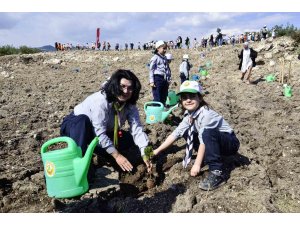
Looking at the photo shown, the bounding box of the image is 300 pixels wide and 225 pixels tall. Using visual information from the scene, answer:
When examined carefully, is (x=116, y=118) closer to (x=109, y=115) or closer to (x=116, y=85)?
(x=109, y=115)

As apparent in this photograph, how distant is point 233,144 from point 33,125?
11.5 feet

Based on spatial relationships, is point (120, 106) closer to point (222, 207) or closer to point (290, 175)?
point (222, 207)

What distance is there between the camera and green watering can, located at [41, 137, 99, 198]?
226 centimetres

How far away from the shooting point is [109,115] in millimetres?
3119

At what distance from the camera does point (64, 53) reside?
21141 mm

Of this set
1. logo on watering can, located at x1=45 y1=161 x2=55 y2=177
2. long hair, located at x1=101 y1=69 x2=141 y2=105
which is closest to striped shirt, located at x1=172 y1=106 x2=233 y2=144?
long hair, located at x1=101 y1=69 x2=141 y2=105

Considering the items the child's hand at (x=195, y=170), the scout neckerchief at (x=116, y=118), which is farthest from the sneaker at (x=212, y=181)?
the scout neckerchief at (x=116, y=118)

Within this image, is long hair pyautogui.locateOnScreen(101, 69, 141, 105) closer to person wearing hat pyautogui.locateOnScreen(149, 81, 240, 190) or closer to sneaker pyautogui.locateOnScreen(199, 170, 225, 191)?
person wearing hat pyautogui.locateOnScreen(149, 81, 240, 190)

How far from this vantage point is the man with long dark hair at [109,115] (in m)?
2.89

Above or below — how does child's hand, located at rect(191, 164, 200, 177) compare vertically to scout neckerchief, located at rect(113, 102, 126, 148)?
below

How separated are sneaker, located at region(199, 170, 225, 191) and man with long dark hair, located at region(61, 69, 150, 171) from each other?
516mm

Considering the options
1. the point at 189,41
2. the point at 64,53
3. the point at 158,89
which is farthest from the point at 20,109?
the point at 189,41

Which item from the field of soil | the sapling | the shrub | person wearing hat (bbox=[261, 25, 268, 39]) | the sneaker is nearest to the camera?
the field of soil

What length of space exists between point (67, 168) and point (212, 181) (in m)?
1.25
